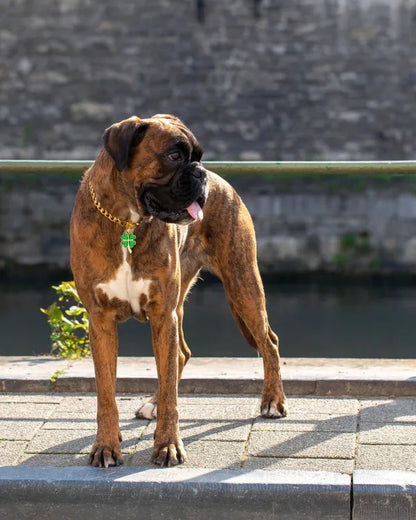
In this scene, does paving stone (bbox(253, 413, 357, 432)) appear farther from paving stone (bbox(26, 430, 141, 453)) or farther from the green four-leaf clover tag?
the green four-leaf clover tag

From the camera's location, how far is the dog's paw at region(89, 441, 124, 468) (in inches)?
157

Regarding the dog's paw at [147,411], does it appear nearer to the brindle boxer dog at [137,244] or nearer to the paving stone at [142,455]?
the paving stone at [142,455]

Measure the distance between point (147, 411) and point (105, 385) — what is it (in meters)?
0.60

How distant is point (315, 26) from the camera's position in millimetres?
20953

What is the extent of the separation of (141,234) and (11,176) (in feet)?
→ 56.7

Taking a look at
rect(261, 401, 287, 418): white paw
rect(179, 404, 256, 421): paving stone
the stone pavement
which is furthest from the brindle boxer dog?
rect(261, 401, 287, 418): white paw

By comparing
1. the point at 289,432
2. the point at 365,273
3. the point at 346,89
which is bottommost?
the point at 365,273

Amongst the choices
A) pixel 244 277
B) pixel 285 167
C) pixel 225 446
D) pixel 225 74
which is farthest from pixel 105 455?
pixel 225 74

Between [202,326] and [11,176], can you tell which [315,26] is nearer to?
[11,176]

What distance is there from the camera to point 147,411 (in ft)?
15.5

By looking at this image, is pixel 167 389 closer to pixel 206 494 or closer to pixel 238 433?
pixel 238 433

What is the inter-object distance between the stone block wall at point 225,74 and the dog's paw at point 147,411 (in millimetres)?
16240

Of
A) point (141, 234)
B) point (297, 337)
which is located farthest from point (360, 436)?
point (297, 337)

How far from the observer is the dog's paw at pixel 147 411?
4730mm
